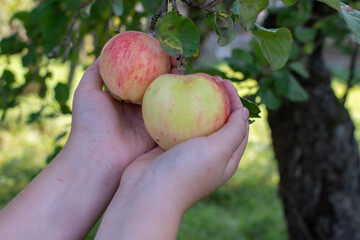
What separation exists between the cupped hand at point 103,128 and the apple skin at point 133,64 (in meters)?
0.09

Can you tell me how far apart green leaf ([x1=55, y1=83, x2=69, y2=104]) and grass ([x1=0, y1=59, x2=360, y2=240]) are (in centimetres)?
15

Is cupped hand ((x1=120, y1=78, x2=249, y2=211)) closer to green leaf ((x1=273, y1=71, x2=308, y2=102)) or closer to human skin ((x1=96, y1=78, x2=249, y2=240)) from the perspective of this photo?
human skin ((x1=96, y1=78, x2=249, y2=240))

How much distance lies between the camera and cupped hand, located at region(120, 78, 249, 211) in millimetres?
692

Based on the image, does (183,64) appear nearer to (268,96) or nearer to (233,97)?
(233,97)

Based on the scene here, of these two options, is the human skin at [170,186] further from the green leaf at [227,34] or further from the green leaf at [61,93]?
the green leaf at [61,93]

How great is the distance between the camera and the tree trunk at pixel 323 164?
5.57ft

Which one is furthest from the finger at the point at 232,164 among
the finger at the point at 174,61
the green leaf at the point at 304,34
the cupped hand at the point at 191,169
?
the green leaf at the point at 304,34

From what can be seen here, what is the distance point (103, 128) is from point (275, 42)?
16.3 inches

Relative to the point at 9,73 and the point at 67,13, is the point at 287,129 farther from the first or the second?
the point at 9,73

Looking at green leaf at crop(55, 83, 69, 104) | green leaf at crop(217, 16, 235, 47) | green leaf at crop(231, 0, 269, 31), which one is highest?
green leaf at crop(231, 0, 269, 31)

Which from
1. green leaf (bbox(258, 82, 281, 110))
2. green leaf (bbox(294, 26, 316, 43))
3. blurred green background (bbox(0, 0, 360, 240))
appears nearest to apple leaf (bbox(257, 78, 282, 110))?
green leaf (bbox(258, 82, 281, 110))

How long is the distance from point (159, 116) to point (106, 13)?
963 millimetres

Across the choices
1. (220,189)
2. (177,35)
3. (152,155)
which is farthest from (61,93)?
(220,189)

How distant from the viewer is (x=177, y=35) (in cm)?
74
